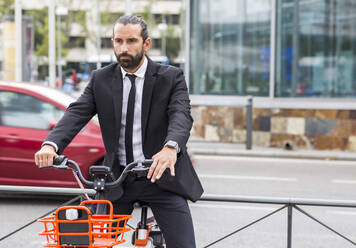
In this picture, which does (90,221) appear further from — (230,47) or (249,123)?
(230,47)

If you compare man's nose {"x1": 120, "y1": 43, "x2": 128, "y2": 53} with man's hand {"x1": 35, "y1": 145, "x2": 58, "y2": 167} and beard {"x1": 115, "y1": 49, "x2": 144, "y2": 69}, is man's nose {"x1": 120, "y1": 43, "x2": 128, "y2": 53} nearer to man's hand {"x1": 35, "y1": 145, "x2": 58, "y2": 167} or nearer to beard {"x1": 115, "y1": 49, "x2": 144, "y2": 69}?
beard {"x1": 115, "y1": 49, "x2": 144, "y2": 69}

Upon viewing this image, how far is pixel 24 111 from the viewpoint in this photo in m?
7.29

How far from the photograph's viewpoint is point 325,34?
13609 millimetres

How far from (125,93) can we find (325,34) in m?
11.5

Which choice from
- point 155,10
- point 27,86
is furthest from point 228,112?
point 155,10

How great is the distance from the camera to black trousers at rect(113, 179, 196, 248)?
2.81 metres

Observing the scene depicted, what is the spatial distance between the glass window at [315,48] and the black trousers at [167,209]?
1145cm

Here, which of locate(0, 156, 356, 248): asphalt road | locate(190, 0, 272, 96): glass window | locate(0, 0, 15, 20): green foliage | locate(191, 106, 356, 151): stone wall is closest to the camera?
locate(0, 156, 356, 248): asphalt road

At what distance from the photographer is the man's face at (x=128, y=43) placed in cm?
266

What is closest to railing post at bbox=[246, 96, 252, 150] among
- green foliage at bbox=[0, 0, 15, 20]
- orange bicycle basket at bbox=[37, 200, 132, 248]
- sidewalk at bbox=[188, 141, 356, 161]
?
sidewalk at bbox=[188, 141, 356, 161]

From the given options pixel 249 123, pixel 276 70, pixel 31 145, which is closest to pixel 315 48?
pixel 276 70

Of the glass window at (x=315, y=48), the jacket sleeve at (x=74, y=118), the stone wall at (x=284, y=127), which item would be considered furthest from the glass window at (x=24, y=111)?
the glass window at (x=315, y=48)

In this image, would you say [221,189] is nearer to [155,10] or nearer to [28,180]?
[28,180]

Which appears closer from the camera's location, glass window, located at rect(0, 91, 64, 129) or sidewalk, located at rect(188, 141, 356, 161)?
glass window, located at rect(0, 91, 64, 129)
